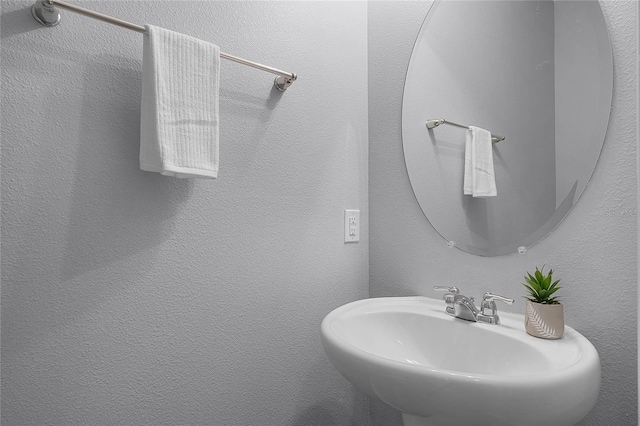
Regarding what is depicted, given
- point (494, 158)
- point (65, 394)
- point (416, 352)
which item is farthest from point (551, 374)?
point (65, 394)

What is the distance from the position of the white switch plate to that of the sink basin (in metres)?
0.27

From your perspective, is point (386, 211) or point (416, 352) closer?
point (416, 352)

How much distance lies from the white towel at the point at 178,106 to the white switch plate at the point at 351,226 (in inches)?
22.9

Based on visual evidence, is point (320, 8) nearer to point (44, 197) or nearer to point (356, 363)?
point (44, 197)

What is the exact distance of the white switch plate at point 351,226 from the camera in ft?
4.57

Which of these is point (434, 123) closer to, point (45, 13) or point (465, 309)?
point (465, 309)

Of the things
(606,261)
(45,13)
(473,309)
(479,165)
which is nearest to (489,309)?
(473,309)

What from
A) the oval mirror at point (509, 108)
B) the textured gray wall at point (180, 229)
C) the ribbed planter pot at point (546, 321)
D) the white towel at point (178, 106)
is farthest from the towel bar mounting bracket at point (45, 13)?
the ribbed planter pot at point (546, 321)

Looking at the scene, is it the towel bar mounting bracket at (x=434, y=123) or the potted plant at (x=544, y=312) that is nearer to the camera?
the potted plant at (x=544, y=312)

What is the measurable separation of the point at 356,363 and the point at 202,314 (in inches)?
18.9

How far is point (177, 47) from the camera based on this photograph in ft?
2.99

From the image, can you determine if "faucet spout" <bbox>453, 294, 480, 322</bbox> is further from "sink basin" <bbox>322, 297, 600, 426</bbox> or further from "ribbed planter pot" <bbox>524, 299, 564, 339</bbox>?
"ribbed planter pot" <bbox>524, 299, 564, 339</bbox>

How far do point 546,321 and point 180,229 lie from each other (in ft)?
3.06

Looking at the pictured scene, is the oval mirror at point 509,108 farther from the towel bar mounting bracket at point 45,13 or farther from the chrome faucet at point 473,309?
the towel bar mounting bracket at point 45,13
